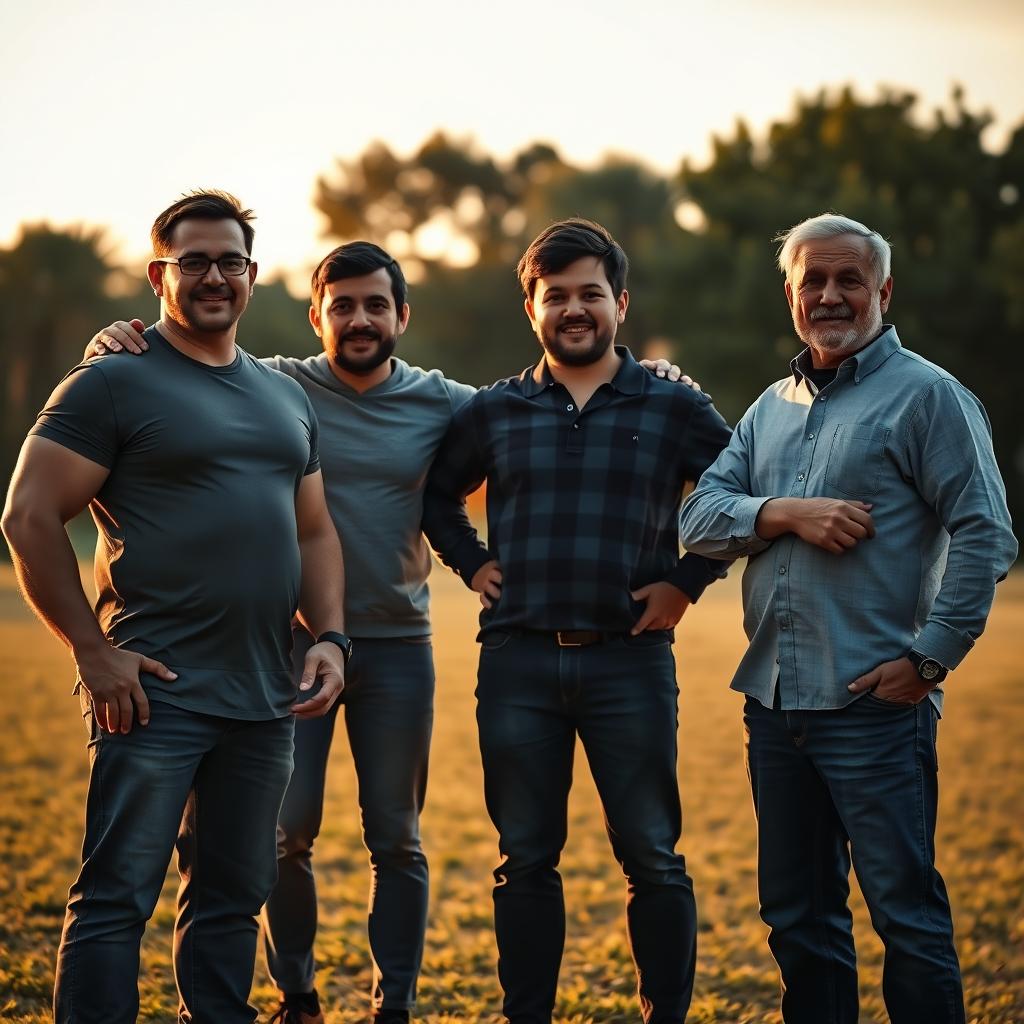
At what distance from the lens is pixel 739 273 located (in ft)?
100

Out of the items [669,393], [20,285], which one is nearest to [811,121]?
[20,285]

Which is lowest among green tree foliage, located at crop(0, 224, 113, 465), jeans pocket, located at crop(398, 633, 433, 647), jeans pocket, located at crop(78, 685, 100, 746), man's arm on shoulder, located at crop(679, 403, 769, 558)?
jeans pocket, located at crop(78, 685, 100, 746)

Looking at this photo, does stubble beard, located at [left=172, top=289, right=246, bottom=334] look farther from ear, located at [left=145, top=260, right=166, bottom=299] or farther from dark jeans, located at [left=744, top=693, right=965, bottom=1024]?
dark jeans, located at [left=744, top=693, right=965, bottom=1024]

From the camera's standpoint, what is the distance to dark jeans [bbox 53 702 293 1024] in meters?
3.04

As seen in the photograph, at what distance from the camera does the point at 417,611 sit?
412 cm

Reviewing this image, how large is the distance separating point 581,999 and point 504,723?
1.45m

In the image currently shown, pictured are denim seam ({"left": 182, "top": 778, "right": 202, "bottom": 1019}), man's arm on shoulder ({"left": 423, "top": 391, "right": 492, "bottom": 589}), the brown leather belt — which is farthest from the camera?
man's arm on shoulder ({"left": 423, "top": 391, "right": 492, "bottom": 589})

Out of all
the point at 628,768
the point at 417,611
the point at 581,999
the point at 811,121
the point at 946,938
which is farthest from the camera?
the point at 811,121

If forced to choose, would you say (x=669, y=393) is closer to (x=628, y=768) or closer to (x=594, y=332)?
(x=594, y=332)

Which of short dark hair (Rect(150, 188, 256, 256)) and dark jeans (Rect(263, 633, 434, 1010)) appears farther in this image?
dark jeans (Rect(263, 633, 434, 1010))

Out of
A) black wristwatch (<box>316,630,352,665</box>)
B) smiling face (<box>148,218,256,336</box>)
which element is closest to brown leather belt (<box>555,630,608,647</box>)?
black wristwatch (<box>316,630,352,665</box>)

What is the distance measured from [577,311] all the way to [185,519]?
1274 mm

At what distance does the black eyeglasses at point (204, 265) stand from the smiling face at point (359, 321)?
0.72 m

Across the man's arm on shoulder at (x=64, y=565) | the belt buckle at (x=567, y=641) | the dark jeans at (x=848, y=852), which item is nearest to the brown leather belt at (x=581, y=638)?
the belt buckle at (x=567, y=641)
